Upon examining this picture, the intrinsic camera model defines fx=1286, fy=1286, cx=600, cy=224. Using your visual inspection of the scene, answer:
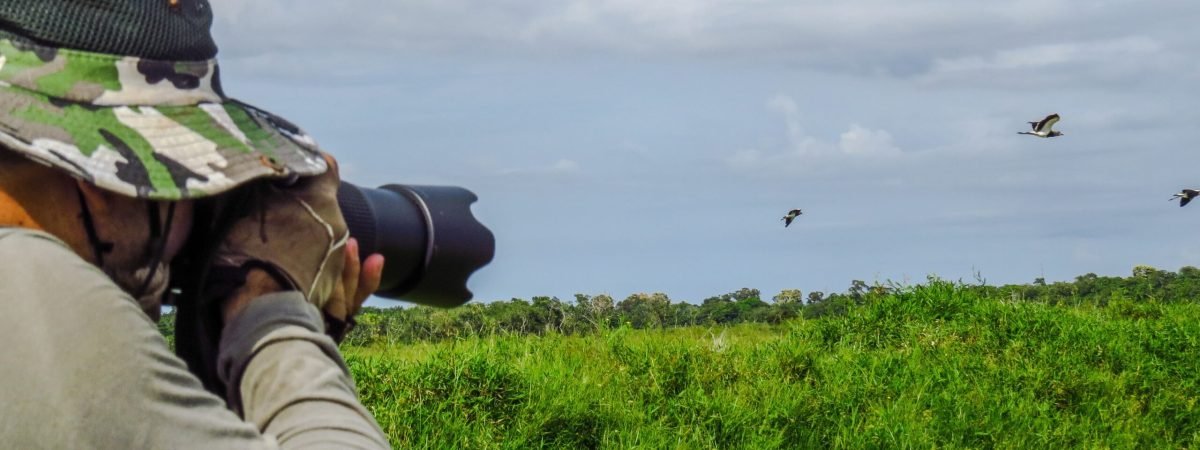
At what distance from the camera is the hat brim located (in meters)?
1.09

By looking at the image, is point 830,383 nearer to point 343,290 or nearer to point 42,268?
point 343,290

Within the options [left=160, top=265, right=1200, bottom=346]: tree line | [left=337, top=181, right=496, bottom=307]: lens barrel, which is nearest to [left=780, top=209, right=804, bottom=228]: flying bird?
[left=160, top=265, right=1200, bottom=346]: tree line

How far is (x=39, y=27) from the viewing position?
1.16 metres

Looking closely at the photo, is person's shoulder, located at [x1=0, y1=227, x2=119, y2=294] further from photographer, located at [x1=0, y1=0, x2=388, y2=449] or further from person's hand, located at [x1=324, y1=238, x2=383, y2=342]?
person's hand, located at [x1=324, y1=238, x2=383, y2=342]

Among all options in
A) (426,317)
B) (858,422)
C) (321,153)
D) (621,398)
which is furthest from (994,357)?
(321,153)

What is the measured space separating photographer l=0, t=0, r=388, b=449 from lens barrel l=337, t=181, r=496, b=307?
0.14m

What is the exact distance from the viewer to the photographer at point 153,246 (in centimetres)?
100

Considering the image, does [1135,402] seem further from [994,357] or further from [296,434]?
[296,434]

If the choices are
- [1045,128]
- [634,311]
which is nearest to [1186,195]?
[1045,128]

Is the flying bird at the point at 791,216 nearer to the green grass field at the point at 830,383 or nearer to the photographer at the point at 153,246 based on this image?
the green grass field at the point at 830,383

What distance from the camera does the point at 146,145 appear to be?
3.73 ft

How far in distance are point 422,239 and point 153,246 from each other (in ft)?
1.43

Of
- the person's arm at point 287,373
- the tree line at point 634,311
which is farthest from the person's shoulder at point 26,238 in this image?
the tree line at point 634,311

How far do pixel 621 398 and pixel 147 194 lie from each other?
4459mm
